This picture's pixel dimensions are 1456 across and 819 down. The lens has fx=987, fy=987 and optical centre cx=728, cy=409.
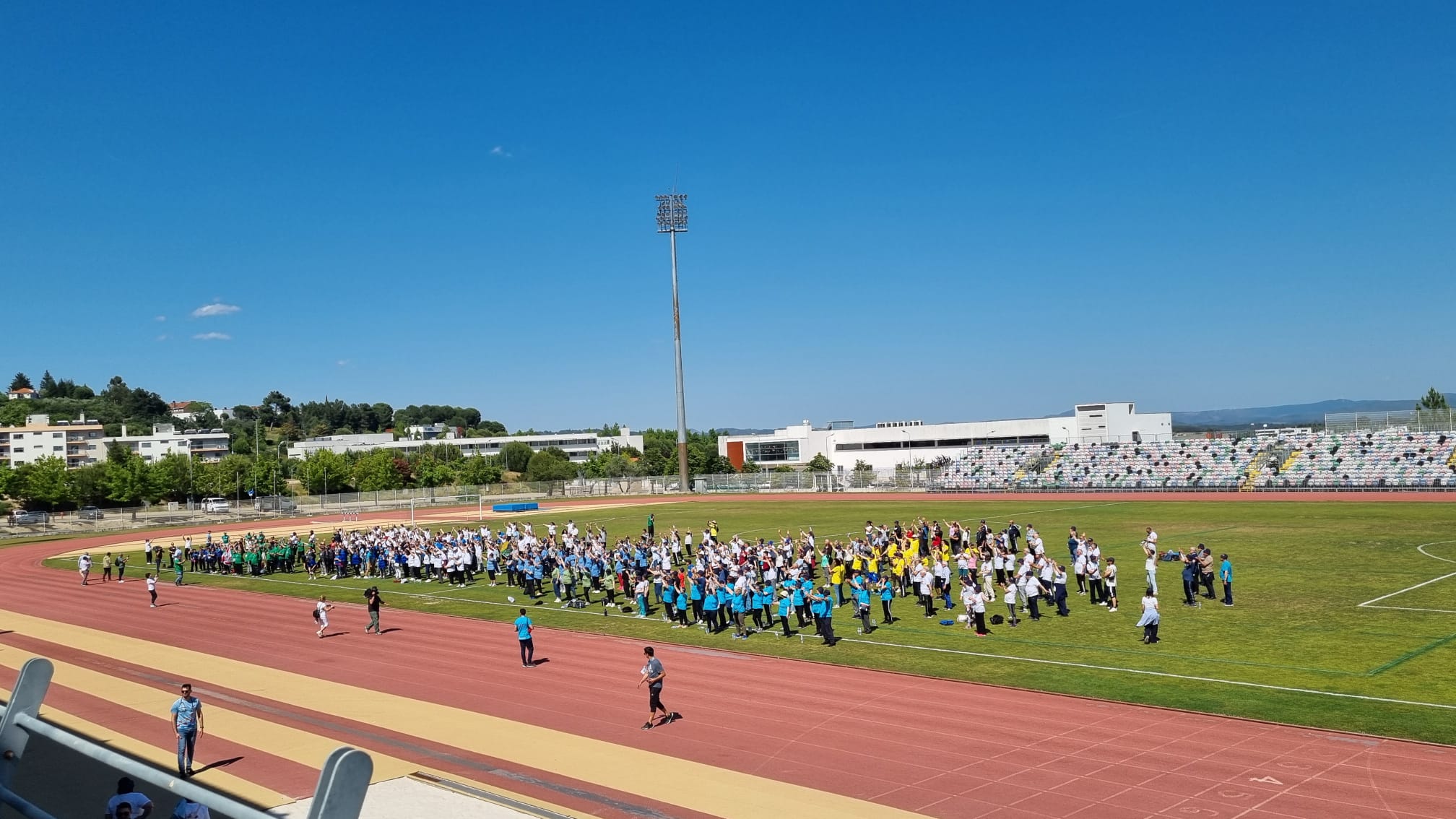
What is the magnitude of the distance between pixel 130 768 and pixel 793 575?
23149mm

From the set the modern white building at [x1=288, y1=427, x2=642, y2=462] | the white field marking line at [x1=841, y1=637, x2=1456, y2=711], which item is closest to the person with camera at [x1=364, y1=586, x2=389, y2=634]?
the white field marking line at [x1=841, y1=637, x2=1456, y2=711]

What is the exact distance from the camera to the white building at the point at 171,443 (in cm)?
14025

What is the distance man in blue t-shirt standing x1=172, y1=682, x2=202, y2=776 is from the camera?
1430cm

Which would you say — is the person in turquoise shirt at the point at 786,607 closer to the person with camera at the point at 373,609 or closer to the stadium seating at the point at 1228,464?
the person with camera at the point at 373,609

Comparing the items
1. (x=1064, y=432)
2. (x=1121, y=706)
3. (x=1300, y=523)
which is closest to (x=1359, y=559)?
(x=1300, y=523)

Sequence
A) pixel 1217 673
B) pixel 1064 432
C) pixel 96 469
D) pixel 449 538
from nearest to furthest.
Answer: pixel 1217 673, pixel 449 538, pixel 96 469, pixel 1064 432

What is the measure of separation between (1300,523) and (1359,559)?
11618mm

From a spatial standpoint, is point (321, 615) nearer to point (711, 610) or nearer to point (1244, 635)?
point (711, 610)

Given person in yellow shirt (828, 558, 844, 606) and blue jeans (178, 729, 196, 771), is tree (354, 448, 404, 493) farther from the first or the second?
blue jeans (178, 729, 196, 771)

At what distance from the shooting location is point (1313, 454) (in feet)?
206

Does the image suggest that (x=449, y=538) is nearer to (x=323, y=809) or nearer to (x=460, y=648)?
(x=460, y=648)

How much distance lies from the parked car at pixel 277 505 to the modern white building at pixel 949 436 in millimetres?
56415

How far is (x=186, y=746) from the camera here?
47.3 ft

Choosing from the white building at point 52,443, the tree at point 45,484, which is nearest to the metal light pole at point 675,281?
the tree at point 45,484
